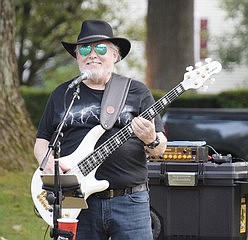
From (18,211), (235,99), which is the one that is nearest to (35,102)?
(235,99)

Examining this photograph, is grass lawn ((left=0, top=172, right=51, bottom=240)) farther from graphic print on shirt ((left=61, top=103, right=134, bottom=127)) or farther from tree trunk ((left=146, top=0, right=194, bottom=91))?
tree trunk ((left=146, top=0, right=194, bottom=91))

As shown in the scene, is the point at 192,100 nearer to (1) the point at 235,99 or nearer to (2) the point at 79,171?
(1) the point at 235,99

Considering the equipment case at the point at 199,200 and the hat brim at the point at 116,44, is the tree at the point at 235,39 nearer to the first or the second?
the equipment case at the point at 199,200

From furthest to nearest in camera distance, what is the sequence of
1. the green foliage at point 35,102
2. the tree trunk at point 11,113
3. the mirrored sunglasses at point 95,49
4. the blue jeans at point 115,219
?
the green foliage at point 35,102
the tree trunk at point 11,113
the mirrored sunglasses at point 95,49
the blue jeans at point 115,219

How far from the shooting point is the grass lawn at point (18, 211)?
360 inches

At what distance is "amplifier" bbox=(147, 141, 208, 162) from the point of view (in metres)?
7.30

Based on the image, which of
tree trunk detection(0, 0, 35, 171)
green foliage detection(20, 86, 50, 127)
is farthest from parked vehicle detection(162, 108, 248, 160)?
green foliage detection(20, 86, 50, 127)

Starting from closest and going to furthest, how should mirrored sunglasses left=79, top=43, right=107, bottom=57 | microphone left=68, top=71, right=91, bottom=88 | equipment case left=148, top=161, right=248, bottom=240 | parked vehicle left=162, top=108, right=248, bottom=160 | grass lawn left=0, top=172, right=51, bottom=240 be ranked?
1. microphone left=68, top=71, right=91, bottom=88
2. mirrored sunglasses left=79, top=43, right=107, bottom=57
3. equipment case left=148, top=161, right=248, bottom=240
4. grass lawn left=0, top=172, right=51, bottom=240
5. parked vehicle left=162, top=108, right=248, bottom=160

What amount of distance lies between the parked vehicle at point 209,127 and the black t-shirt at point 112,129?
5.34 metres

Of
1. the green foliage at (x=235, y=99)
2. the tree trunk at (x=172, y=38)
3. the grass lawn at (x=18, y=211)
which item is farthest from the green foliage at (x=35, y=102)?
the grass lawn at (x=18, y=211)

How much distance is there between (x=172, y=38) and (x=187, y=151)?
12.7 m

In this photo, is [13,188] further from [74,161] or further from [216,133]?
A: [74,161]

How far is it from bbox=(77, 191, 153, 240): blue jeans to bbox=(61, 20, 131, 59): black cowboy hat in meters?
0.89

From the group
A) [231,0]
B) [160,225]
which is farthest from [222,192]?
[231,0]
